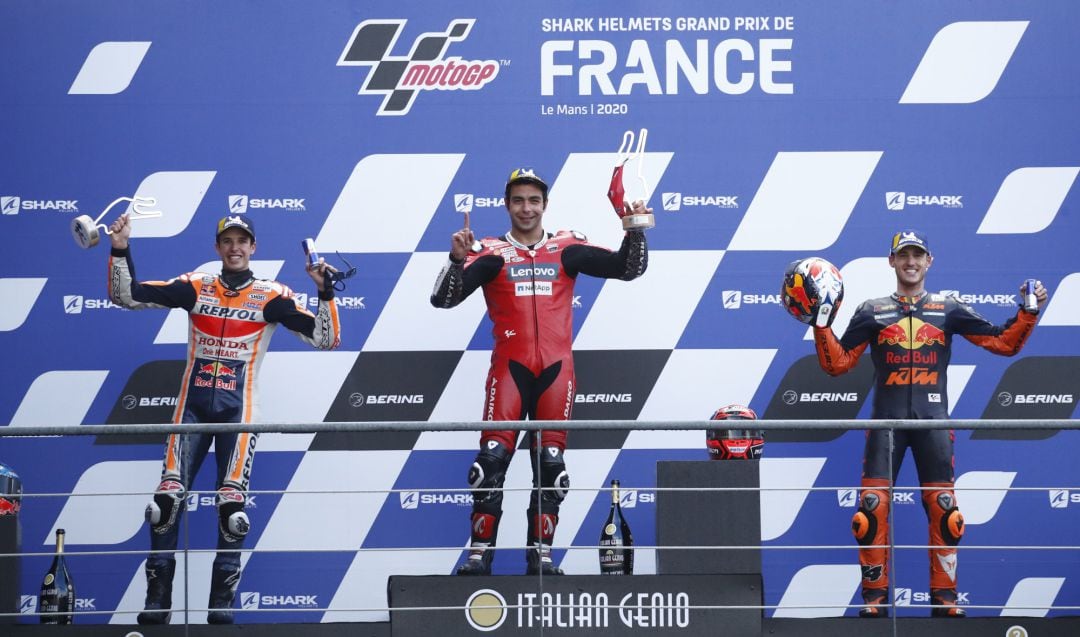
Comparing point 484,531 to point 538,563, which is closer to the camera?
point 538,563

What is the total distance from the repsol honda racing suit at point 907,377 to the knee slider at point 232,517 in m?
1.99

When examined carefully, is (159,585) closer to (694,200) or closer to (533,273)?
(533,273)

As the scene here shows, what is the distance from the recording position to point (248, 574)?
5.23m

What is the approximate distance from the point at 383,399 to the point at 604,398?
2.85 feet


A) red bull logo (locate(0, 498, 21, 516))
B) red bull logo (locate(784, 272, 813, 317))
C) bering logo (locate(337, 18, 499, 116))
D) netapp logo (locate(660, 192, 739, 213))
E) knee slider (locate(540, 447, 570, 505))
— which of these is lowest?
red bull logo (locate(0, 498, 21, 516))

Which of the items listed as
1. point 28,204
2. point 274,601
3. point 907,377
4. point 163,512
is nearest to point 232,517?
point 163,512

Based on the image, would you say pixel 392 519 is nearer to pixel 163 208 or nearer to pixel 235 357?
pixel 235 357

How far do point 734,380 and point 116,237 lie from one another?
2375mm

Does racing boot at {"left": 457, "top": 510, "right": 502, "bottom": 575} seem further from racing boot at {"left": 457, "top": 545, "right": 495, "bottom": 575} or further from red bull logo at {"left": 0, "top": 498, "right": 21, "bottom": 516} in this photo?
red bull logo at {"left": 0, "top": 498, "right": 21, "bottom": 516}

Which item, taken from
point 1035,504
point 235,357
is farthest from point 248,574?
point 1035,504

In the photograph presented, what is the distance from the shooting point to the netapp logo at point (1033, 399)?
5.29 m

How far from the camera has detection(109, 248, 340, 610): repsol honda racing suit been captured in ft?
14.9

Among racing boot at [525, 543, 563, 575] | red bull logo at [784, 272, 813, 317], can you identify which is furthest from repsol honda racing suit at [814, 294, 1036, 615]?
racing boot at [525, 543, 563, 575]

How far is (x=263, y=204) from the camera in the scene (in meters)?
5.35
